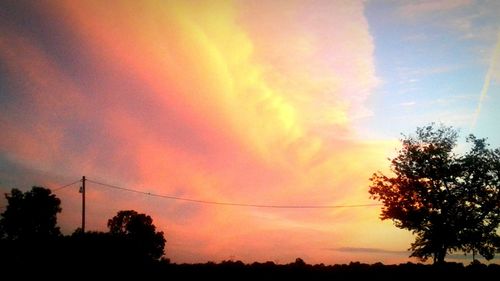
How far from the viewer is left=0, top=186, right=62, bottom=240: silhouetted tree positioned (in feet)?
212

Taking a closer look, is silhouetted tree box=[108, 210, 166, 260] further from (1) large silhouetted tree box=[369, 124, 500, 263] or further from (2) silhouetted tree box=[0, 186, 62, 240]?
(1) large silhouetted tree box=[369, 124, 500, 263]

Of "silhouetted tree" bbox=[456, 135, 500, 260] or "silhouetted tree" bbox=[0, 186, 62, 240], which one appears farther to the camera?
"silhouetted tree" bbox=[0, 186, 62, 240]

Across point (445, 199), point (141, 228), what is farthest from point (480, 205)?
point (141, 228)

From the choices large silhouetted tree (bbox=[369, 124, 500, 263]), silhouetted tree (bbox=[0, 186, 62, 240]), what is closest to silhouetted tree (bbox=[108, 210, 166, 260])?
silhouetted tree (bbox=[0, 186, 62, 240])

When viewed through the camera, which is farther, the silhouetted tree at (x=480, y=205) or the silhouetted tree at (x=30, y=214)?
the silhouetted tree at (x=30, y=214)

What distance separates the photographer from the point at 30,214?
2584 inches

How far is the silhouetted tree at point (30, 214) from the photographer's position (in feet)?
212

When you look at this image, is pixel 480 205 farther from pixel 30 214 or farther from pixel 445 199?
pixel 30 214

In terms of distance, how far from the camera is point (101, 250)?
25516mm

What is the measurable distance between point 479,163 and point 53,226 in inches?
2710

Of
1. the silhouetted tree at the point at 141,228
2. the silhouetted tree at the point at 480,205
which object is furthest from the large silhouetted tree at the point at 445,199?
the silhouetted tree at the point at 141,228

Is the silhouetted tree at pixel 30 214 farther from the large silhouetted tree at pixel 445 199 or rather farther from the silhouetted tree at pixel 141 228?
the large silhouetted tree at pixel 445 199

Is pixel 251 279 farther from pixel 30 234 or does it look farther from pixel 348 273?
pixel 30 234

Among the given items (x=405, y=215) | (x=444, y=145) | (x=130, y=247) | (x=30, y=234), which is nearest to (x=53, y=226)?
(x=30, y=234)
